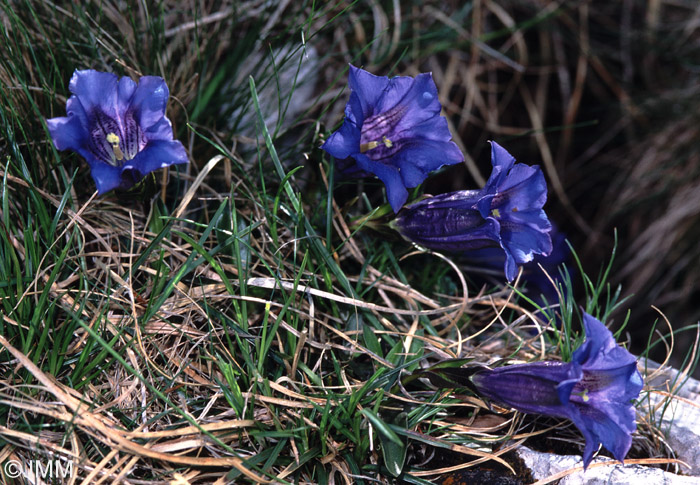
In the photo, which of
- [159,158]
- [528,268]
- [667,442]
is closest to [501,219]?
[528,268]

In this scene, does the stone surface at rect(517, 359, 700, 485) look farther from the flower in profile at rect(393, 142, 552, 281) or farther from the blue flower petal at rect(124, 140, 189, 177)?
the blue flower petal at rect(124, 140, 189, 177)

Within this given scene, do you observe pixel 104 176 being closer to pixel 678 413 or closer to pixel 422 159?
pixel 422 159

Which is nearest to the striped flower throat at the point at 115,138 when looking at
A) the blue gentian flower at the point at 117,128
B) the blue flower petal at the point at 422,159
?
the blue gentian flower at the point at 117,128

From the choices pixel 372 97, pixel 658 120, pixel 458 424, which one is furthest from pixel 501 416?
pixel 658 120

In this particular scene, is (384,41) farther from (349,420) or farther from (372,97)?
(349,420)
